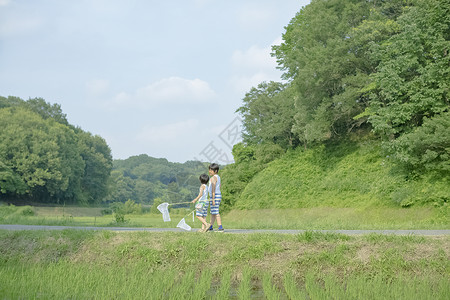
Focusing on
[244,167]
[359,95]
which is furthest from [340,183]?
[244,167]

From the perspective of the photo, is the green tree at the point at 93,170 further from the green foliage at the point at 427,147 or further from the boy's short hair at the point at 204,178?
the boy's short hair at the point at 204,178

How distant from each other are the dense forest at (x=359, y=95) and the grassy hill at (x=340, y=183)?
0.20m

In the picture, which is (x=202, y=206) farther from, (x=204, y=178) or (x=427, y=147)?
(x=427, y=147)

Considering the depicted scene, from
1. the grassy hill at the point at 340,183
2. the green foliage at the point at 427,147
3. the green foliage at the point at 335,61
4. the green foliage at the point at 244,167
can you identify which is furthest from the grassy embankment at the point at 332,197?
the green foliage at the point at 335,61

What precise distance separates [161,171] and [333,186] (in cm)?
13625

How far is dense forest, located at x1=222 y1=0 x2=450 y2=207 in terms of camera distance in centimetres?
2150

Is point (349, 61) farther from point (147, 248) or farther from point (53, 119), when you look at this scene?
point (53, 119)

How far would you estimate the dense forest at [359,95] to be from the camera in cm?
2150

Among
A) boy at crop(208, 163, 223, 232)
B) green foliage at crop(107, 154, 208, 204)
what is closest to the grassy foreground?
boy at crop(208, 163, 223, 232)

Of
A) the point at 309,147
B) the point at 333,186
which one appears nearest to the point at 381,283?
the point at 333,186

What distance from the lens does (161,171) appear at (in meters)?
163

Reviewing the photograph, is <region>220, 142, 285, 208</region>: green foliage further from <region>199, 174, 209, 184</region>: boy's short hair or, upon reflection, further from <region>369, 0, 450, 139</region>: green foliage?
<region>199, 174, 209, 184</region>: boy's short hair

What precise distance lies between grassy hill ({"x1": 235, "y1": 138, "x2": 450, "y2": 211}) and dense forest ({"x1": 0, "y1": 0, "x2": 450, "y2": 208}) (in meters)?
0.09

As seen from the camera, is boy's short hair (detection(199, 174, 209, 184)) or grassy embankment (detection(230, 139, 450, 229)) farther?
grassy embankment (detection(230, 139, 450, 229))
